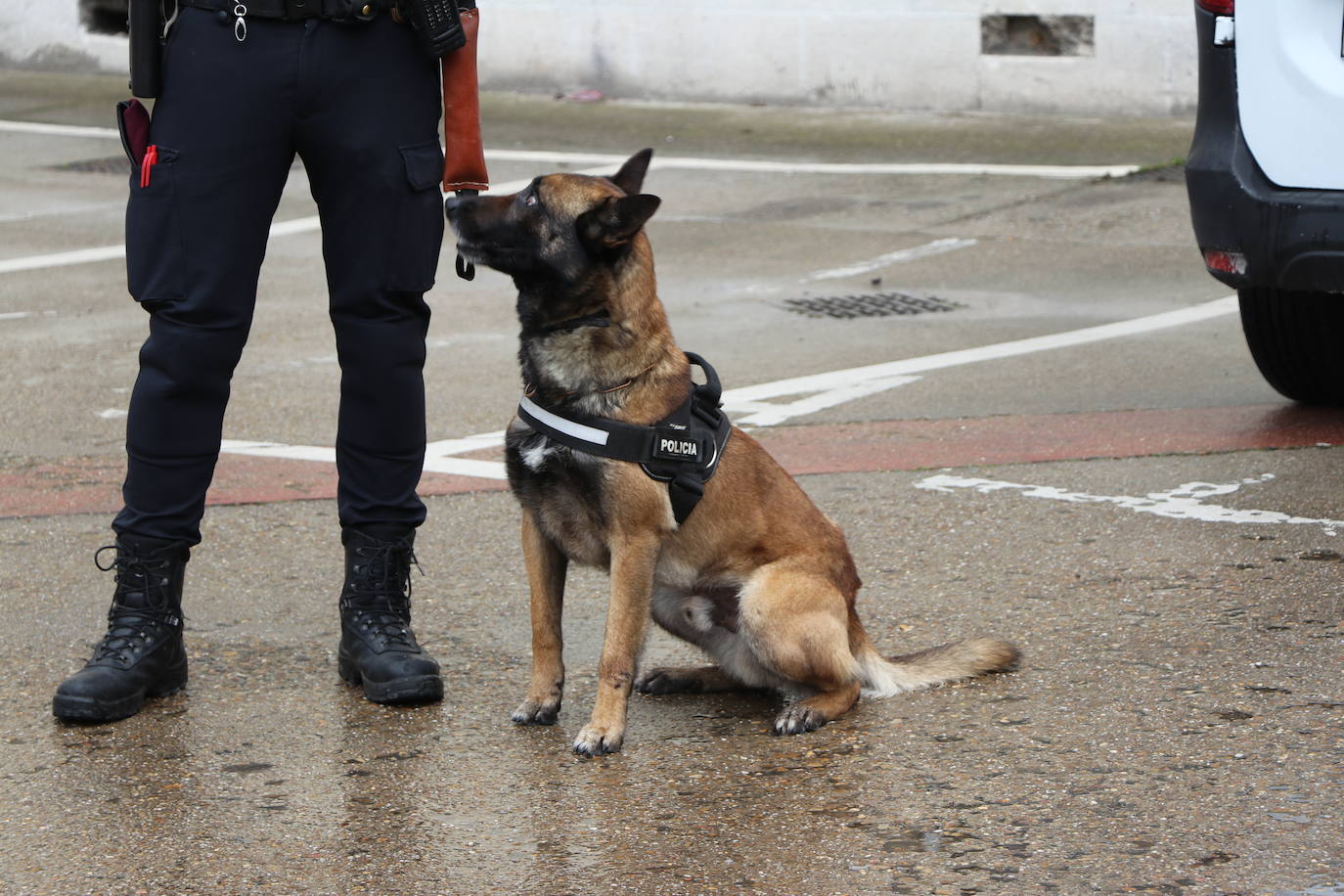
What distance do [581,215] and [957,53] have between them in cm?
1075

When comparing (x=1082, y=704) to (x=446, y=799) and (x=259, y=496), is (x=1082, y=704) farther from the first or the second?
(x=259, y=496)

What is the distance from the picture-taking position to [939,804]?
3357mm

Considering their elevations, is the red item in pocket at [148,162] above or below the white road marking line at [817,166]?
above

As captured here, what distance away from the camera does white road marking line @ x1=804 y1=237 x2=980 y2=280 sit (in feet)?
30.0

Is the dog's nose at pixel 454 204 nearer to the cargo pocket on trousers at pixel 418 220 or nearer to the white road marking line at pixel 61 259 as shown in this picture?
the cargo pocket on trousers at pixel 418 220

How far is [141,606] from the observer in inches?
155

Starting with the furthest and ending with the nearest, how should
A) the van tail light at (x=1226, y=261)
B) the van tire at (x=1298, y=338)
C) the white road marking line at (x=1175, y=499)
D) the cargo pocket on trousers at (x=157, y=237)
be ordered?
1. the van tire at (x=1298, y=338)
2. the van tail light at (x=1226, y=261)
3. the white road marking line at (x=1175, y=499)
4. the cargo pocket on trousers at (x=157, y=237)

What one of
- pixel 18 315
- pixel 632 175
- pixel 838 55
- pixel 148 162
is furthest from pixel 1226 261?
pixel 838 55

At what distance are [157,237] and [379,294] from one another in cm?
47

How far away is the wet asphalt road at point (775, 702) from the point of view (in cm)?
317

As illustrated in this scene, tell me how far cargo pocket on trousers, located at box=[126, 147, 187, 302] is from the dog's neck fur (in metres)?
0.70

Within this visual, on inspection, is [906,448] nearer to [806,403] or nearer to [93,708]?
[806,403]

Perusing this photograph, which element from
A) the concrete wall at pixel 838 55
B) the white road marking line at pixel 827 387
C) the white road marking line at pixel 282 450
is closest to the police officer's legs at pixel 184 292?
the white road marking line at pixel 827 387

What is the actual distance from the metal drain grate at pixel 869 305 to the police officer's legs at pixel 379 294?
14.3ft
